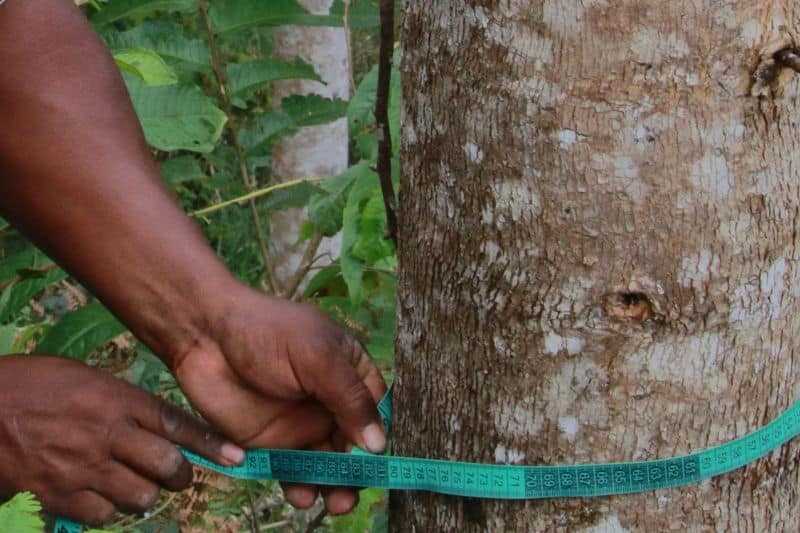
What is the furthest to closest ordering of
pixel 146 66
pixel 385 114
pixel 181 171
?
pixel 181 171, pixel 146 66, pixel 385 114

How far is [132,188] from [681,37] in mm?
724

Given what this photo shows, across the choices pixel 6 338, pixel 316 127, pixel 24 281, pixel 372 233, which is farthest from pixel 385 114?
pixel 316 127

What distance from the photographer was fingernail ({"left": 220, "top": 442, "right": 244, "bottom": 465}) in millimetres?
1354

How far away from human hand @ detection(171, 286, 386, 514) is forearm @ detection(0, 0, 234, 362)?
39 mm

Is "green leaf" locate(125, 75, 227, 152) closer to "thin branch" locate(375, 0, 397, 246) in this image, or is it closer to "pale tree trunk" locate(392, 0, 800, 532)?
"thin branch" locate(375, 0, 397, 246)

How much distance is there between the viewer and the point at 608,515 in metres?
1.11

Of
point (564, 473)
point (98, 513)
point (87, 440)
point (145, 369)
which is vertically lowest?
point (145, 369)

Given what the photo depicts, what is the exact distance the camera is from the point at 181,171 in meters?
2.22

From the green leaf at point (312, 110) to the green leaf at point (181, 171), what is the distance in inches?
8.9

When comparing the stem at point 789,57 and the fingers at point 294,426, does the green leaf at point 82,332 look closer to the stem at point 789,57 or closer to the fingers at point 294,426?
the fingers at point 294,426

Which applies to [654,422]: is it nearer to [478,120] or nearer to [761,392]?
[761,392]

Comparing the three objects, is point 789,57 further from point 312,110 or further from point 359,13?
point 312,110

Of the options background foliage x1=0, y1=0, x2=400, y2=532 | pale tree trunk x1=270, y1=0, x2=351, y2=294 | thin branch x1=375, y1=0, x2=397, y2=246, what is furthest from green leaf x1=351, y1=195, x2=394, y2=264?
pale tree trunk x1=270, y1=0, x2=351, y2=294

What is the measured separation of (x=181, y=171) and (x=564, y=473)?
1348mm
